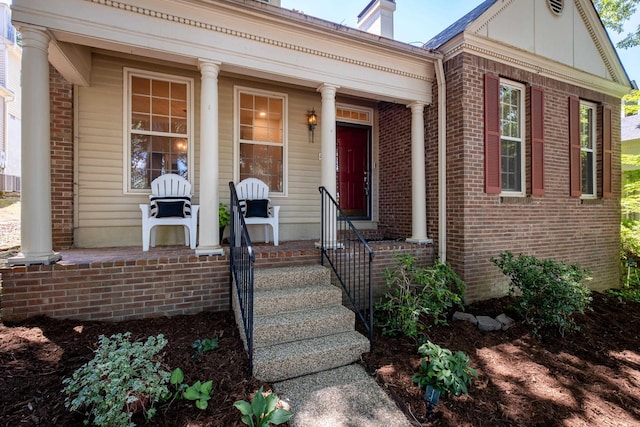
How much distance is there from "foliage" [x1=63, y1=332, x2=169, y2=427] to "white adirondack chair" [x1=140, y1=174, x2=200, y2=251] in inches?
71.1

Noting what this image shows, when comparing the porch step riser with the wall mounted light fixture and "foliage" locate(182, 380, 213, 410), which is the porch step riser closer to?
"foliage" locate(182, 380, 213, 410)

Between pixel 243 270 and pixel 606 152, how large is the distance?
284 inches

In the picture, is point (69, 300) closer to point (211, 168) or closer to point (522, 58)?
point (211, 168)

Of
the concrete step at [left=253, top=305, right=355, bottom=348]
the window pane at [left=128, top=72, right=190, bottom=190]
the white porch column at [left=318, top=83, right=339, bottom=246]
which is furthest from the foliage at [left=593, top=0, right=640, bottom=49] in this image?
the window pane at [left=128, top=72, right=190, bottom=190]

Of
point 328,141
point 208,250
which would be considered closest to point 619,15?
point 328,141

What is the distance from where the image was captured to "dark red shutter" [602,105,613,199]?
19.2 feet

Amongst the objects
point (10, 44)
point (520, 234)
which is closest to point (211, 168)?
point (520, 234)

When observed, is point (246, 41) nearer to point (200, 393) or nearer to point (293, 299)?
point (293, 299)

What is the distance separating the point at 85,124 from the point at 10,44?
12.9 meters

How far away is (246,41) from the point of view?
3.60m

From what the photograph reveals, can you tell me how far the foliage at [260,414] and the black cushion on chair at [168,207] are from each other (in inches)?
108

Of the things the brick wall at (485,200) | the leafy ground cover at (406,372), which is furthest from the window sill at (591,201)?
the leafy ground cover at (406,372)

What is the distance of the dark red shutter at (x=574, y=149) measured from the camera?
5387 millimetres

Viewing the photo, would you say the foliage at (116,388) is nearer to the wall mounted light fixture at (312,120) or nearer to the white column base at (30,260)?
the white column base at (30,260)
